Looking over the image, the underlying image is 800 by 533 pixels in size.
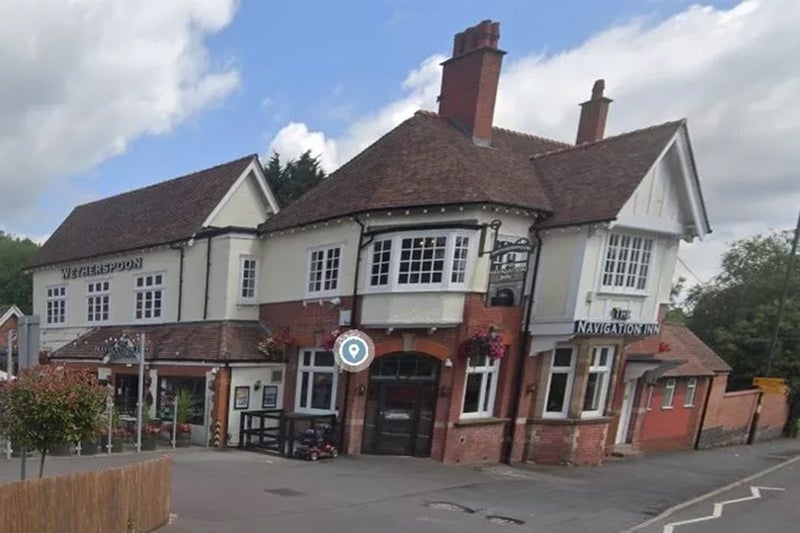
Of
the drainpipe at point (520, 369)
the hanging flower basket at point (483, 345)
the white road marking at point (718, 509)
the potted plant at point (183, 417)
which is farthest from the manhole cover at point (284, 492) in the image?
the drainpipe at point (520, 369)

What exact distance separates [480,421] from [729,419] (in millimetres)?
18308

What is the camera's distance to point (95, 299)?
27312 mm

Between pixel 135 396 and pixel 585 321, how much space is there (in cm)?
1527

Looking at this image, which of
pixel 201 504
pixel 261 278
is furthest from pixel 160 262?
pixel 201 504

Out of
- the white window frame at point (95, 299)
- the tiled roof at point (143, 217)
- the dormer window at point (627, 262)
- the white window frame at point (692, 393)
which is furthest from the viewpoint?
the white window frame at point (95, 299)

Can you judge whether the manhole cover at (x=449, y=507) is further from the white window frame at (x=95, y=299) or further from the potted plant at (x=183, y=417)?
the white window frame at (x=95, y=299)

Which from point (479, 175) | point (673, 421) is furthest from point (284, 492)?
point (673, 421)

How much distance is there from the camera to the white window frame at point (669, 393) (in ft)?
82.2

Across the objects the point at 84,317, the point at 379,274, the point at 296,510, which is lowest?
the point at 296,510

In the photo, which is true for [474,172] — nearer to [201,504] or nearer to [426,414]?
[426,414]

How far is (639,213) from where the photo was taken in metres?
17.5

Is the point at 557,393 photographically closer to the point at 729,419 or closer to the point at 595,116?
the point at 595,116

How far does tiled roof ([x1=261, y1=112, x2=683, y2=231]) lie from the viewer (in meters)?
16.9

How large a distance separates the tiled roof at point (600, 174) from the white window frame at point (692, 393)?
12.4 metres
